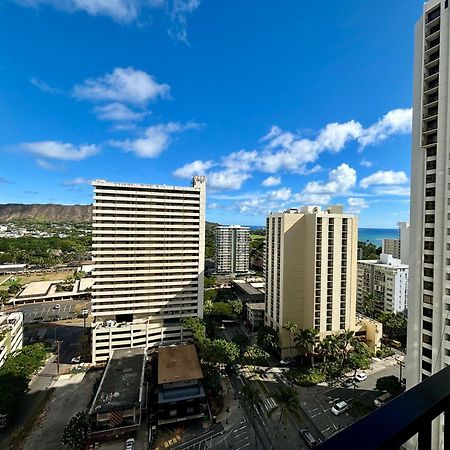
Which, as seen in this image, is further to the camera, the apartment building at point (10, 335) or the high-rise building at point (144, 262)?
the high-rise building at point (144, 262)

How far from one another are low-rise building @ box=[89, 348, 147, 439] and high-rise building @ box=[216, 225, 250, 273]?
1947 inches

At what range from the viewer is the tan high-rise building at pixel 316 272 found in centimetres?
3158

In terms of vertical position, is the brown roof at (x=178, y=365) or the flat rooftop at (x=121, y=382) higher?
the brown roof at (x=178, y=365)

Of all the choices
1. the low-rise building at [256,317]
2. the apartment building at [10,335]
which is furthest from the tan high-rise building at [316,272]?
Answer: the apartment building at [10,335]

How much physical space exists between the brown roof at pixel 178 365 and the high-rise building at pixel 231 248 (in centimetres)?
4646

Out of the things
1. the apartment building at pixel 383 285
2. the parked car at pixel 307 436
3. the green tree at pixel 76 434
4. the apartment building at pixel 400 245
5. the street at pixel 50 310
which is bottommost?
the street at pixel 50 310

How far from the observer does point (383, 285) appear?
42750 millimetres

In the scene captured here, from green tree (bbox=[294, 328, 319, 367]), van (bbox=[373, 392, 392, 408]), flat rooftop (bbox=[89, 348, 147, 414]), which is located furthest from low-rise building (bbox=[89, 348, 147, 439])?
van (bbox=[373, 392, 392, 408])

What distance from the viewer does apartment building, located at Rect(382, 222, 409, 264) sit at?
55.5 m

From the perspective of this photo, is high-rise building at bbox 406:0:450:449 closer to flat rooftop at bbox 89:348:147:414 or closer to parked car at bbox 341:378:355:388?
parked car at bbox 341:378:355:388

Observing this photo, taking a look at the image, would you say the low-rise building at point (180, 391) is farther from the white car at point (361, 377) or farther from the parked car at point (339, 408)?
the white car at point (361, 377)

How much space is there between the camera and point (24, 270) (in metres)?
73.8

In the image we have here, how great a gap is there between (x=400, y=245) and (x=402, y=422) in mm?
70517

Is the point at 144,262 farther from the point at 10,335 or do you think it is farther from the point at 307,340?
the point at 307,340
